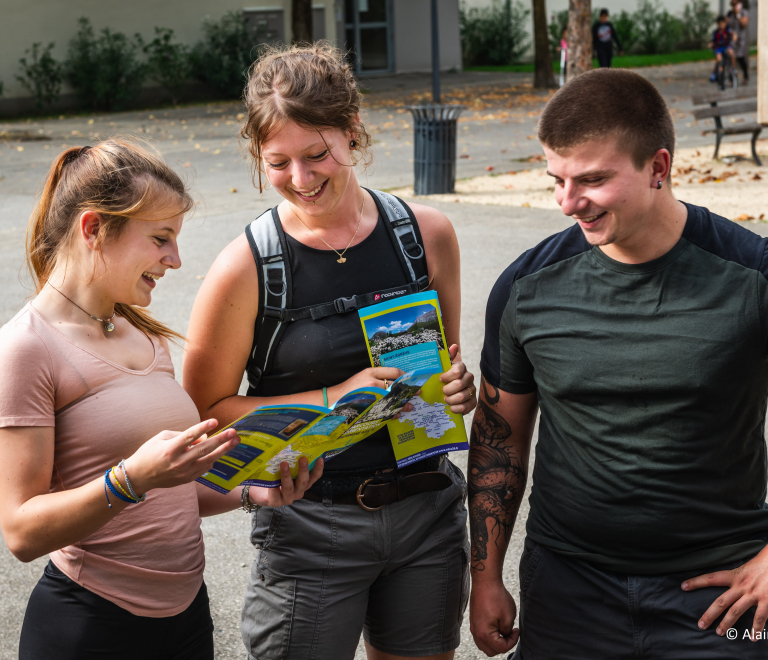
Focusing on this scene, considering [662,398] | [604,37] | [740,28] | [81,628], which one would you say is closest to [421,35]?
[604,37]

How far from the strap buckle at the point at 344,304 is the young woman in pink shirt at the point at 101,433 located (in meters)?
0.41

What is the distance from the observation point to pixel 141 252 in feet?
6.75

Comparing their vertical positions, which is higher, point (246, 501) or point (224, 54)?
point (224, 54)

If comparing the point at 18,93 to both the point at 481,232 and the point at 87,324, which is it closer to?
the point at 481,232

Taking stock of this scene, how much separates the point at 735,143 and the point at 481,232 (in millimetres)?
7997

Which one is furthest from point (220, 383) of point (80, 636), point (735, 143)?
point (735, 143)

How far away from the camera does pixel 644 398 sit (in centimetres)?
201

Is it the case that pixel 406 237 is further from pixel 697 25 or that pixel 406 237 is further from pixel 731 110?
pixel 697 25

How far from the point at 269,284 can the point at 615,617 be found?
1177 millimetres

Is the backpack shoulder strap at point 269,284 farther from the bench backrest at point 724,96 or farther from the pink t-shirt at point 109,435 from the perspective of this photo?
the bench backrest at point 724,96

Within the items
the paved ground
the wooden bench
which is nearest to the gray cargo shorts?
the paved ground

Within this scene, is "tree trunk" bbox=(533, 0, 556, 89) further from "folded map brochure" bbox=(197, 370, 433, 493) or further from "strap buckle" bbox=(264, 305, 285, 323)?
"folded map brochure" bbox=(197, 370, 433, 493)

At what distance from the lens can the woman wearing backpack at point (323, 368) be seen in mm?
2152

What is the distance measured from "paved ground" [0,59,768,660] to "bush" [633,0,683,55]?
907cm
